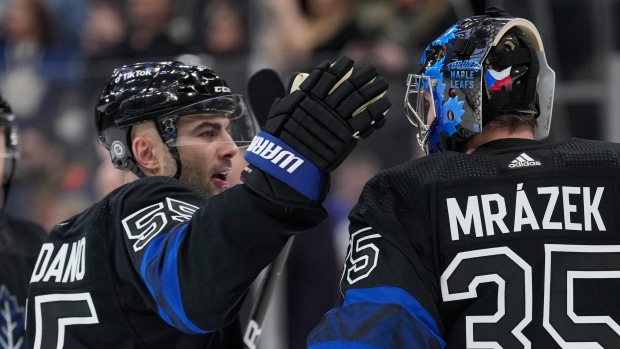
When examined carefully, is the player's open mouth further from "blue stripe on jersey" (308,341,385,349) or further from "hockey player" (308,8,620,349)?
"blue stripe on jersey" (308,341,385,349)

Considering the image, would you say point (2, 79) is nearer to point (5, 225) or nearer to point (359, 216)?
point (5, 225)

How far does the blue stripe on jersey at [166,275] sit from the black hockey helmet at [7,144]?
165cm

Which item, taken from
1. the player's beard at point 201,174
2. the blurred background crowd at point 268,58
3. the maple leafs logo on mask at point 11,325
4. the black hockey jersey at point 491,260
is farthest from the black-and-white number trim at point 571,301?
the blurred background crowd at point 268,58

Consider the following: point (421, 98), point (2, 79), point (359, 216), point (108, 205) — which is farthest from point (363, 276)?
point (2, 79)

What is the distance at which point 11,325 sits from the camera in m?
3.18

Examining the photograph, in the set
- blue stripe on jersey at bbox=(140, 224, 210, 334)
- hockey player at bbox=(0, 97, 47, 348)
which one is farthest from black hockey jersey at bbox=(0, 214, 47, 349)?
blue stripe on jersey at bbox=(140, 224, 210, 334)

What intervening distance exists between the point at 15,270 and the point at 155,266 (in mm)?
1552

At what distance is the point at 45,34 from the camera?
6.20 m

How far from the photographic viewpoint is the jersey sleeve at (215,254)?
1824 millimetres

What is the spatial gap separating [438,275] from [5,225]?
215 cm

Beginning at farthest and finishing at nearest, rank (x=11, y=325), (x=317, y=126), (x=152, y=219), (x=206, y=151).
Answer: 1. (x=11, y=325)
2. (x=206, y=151)
3. (x=152, y=219)
4. (x=317, y=126)

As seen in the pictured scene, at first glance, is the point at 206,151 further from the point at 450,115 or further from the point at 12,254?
the point at 12,254

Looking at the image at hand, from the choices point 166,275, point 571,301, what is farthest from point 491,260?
point 166,275

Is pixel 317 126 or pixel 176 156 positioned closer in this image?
pixel 317 126
